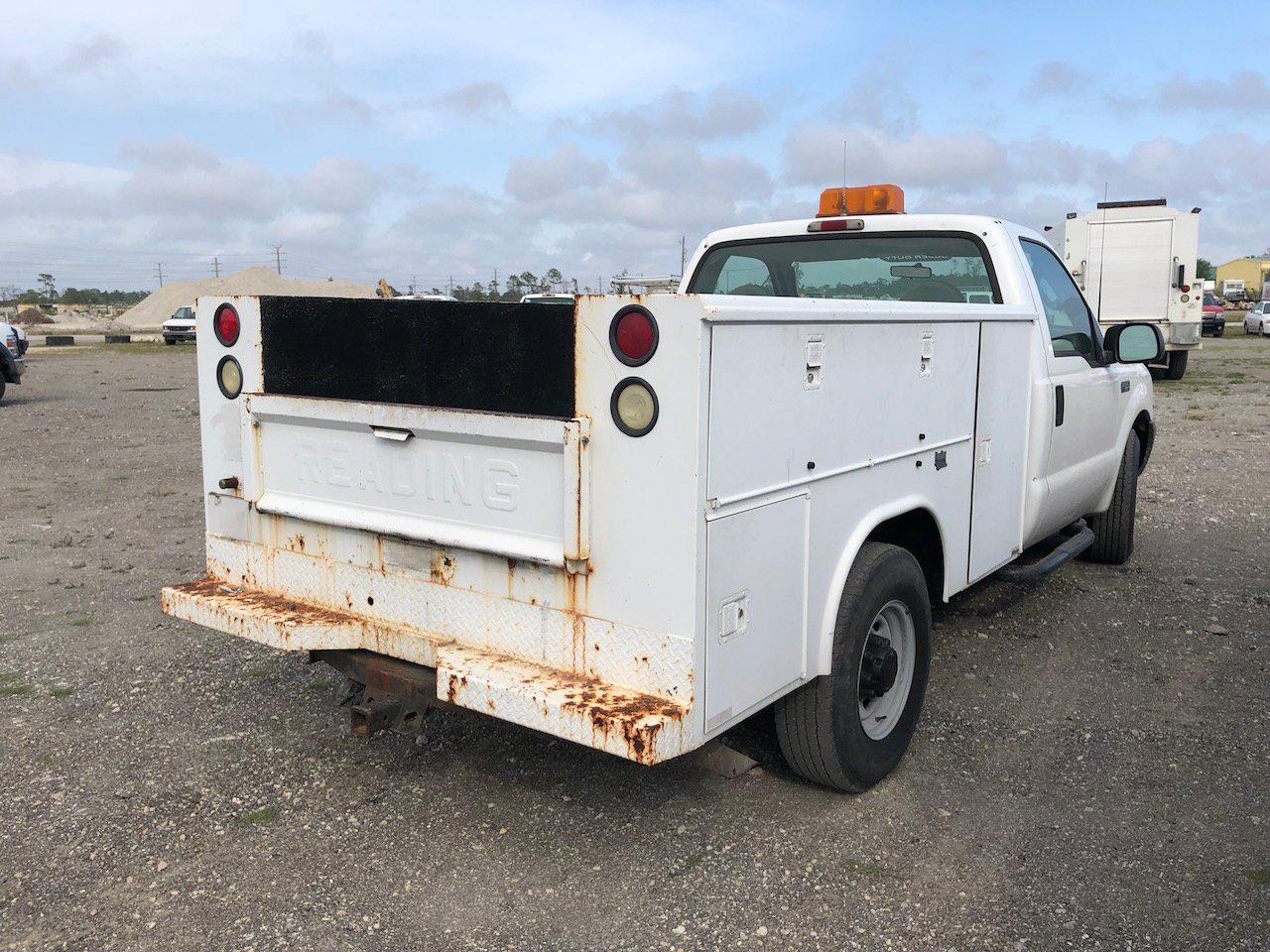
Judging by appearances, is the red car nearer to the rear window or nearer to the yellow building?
the rear window

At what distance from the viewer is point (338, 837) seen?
11.5ft

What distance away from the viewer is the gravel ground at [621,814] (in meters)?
3.04

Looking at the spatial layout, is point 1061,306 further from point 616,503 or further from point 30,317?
point 30,317

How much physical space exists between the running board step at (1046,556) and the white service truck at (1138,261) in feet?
47.7

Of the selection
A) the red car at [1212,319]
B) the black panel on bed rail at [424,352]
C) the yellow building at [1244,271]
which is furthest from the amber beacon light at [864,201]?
the yellow building at [1244,271]

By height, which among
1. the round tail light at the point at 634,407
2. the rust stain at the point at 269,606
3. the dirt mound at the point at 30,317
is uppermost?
the dirt mound at the point at 30,317

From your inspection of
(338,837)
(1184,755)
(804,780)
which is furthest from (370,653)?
(1184,755)

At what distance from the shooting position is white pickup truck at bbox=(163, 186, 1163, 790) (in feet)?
9.23

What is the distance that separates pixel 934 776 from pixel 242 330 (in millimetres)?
2886

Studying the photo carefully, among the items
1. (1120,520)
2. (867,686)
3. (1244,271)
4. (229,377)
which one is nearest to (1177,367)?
(1120,520)

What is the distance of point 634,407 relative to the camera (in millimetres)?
2814

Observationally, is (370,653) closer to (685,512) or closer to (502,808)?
(502,808)

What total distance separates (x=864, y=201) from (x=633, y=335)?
2.80 meters

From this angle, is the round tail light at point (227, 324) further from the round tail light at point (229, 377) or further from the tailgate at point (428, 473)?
the tailgate at point (428, 473)
